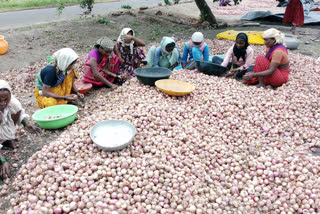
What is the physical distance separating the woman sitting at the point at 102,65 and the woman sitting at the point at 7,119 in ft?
5.68

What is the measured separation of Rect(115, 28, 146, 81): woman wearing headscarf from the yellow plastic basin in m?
1.09

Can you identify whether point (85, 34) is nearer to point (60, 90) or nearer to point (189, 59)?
point (189, 59)

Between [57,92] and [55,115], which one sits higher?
[57,92]

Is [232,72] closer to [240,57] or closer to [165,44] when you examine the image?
[240,57]

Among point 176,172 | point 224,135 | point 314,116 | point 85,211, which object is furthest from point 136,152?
point 314,116

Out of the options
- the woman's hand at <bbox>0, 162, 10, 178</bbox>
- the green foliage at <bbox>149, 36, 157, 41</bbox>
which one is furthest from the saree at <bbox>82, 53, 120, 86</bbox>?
the green foliage at <bbox>149, 36, 157, 41</bbox>

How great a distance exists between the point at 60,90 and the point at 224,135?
2447 mm

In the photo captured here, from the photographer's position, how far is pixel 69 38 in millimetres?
7477

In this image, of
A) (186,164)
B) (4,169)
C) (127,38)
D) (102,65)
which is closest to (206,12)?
A: (127,38)

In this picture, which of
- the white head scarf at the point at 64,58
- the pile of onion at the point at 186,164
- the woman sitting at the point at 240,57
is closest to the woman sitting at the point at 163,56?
the woman sitting at the point at 240,57

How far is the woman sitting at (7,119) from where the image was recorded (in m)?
2.47

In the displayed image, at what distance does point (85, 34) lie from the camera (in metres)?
7.84

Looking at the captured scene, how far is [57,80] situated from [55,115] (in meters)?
0.54

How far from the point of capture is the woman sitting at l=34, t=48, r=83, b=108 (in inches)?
134
